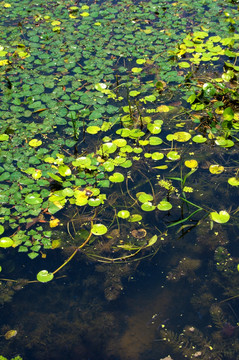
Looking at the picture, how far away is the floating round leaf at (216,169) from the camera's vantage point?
2.82 metres

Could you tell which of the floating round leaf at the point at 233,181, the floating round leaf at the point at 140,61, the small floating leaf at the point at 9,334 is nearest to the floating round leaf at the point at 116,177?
the floating round leaf at the point at 233,181

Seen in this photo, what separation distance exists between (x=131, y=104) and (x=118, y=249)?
1538 mm

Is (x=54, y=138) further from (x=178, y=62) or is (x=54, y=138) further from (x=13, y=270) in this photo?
(x=178, y=62)

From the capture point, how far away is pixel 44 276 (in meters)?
2.28

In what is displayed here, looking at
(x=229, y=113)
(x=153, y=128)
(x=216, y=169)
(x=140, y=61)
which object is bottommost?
(x=216, y=169)

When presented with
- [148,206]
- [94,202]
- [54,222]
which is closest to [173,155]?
[148,206]

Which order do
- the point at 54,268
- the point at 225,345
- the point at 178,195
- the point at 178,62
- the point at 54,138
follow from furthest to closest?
the point at 178,62 < the point at 54,138 < the point at 178,195 < the point at 54,268 < the point at 225,345

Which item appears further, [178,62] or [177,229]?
[178,62]

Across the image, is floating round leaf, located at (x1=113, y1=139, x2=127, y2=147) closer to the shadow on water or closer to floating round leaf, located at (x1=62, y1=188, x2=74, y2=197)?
floating round leaf, located at (x1=62, y1=188, x2=74, y2=197)

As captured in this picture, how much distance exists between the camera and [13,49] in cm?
411

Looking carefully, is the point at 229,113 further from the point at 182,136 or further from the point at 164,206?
the point at 164,206

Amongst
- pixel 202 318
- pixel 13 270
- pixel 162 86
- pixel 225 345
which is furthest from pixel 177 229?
pixel 162 86

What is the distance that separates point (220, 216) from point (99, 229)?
0.83 m

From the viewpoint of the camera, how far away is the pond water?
211 centimetres
